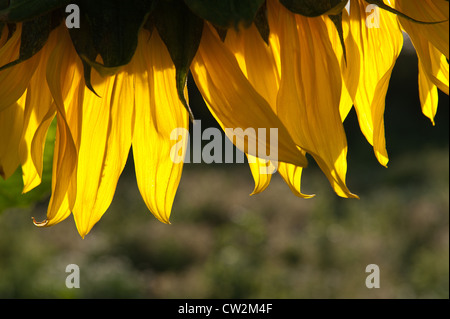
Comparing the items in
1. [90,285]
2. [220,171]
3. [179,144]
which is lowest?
[179,144]

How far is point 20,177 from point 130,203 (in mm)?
4752

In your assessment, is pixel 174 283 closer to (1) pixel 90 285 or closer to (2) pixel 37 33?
(1) pixel 90 285

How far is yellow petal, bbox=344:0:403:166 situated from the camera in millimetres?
526

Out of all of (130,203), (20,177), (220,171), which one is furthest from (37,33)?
(220,171)

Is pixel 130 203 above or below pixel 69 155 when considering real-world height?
above

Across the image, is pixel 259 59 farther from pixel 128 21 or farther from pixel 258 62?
pixel 128 21

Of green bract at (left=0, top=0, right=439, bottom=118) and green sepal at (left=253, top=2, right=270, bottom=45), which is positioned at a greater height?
green sepal at (left=253, top=2, right=270, bottom=45)

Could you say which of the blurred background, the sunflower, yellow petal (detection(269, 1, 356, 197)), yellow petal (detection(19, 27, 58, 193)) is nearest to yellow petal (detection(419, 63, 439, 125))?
the sunflower

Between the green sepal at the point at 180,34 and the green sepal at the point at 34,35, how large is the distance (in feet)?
0.24

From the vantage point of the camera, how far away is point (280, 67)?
51 centimetres

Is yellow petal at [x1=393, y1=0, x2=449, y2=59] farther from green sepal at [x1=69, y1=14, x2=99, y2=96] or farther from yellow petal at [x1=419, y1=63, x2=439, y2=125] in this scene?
green sepal at [x1=69, y1=14, x2=99, y2=96]

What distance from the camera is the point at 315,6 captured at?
42cm

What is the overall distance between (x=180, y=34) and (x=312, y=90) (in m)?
0.12

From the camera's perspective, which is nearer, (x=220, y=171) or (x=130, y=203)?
(x=130, y=203)
